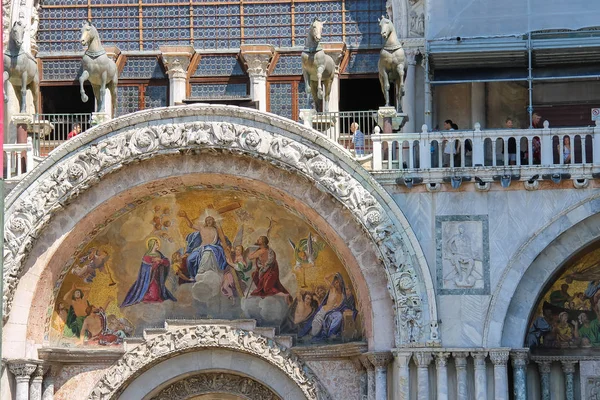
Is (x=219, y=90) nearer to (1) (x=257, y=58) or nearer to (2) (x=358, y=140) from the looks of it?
(1) (x=257, y=58)

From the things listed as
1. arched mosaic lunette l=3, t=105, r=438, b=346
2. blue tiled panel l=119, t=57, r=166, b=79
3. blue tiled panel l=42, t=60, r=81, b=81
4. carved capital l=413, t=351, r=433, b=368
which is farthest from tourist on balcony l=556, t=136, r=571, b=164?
blue tiled panel l=42, t=60, r=81, b=81

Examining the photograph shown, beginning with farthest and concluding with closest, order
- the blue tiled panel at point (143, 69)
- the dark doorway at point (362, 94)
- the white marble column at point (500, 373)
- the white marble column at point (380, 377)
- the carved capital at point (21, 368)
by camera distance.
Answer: the blue tiled panel at point (143, 69), the dark doorway at point (362, 94), the carved capital at point (21, 368), the white marble column at point (380, 377), the white marble column at point (500, 373)

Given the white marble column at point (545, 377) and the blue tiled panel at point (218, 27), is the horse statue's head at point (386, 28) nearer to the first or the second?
the blue tiled panel at point (218, 27)

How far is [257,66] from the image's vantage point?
27.4 metres

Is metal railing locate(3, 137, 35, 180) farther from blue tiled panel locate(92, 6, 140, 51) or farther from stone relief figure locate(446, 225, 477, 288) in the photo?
stone relief figure locate(446, 225, 477, 288)

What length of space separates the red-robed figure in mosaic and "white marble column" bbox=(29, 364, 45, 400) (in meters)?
3.94

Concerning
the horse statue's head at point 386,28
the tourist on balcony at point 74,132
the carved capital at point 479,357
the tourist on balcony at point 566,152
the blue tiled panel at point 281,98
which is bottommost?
the carved capital at point 479,357

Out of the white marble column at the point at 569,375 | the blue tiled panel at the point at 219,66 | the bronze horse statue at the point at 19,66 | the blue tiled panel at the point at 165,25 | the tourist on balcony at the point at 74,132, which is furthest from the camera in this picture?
the blue tiled panel at the point at 165,25

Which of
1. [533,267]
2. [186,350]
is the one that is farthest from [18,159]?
[533,267]

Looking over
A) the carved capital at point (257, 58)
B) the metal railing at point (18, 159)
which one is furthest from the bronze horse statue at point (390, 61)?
the metal railing at point (18, 159)

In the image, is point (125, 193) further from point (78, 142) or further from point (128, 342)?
point (128, 342)

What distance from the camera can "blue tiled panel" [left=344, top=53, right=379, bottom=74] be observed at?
2748cm

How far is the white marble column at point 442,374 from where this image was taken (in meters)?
23.0

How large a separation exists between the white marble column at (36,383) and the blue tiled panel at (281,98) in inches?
267
